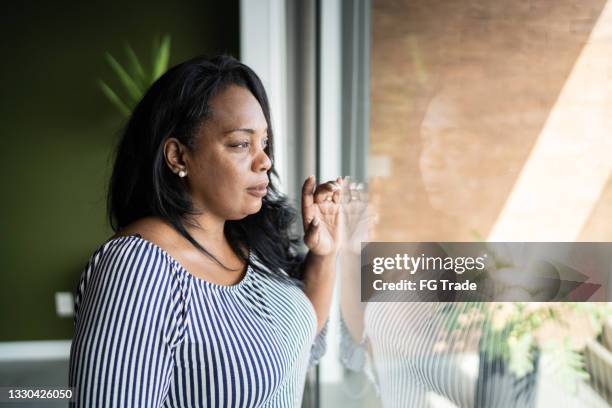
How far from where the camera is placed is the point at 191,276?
2.22 feet

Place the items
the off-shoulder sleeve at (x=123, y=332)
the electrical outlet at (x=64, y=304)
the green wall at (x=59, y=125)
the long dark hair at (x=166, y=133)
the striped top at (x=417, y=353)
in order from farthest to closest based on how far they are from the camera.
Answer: the electrical outlet at (x=64, y=304)
the green wall at (x=59, y=125)
the striped top at (x=417, y=353)
the long dark hair at (x=166, y=133)
the off-shoulder sleeve at (x=123, y=332)

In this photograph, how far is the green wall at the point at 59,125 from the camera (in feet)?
7.71

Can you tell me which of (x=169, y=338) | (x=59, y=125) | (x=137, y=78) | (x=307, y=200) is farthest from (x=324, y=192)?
(x=59, y=125)

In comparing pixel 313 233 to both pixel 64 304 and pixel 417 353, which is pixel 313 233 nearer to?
pixel 417 353

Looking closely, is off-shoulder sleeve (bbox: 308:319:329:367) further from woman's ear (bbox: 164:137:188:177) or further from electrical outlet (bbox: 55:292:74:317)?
electrical outlet (bbox: 55:292:74:317)

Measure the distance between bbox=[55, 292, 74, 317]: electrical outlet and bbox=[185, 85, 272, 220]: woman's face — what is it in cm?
213

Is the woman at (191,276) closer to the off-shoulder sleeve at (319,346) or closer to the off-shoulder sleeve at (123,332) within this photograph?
the off-shoulder sleeve at (123,332)

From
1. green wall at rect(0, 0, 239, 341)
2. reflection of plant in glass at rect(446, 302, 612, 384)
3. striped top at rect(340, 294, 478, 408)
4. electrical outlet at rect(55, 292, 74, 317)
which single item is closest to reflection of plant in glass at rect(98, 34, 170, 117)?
green wall at rect(0, 0, 239, 341)

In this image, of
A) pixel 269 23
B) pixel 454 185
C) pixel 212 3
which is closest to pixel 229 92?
pixel 454 185

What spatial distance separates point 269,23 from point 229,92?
0.97 m

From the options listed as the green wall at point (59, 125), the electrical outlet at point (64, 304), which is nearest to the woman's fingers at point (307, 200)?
the green wall at point (59, 125)

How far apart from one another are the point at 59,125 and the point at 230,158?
207 centimetres

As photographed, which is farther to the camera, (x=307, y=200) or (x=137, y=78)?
(x=137, y=78)

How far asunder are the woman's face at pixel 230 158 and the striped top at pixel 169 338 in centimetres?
13
